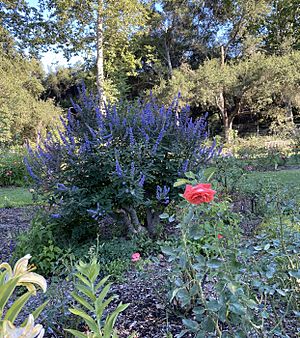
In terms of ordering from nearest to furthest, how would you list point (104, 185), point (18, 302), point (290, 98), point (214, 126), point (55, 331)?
1. point (18, 302)
2. point (55, 331)
3. point (104, 185)
4. point (290, 98)
5. point (214, 126)

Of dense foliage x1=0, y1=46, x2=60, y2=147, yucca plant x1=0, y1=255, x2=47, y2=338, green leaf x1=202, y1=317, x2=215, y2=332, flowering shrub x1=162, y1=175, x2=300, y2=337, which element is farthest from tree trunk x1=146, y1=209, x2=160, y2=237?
dense foliage x1=0, y1=46, x2=60, y2=147

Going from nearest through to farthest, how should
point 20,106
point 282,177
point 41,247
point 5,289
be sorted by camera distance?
point 5,289 < point 41,247 < point 282,177 < point 20,106

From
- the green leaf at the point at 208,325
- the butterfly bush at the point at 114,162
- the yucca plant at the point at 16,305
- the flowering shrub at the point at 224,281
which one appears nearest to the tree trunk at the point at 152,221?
the butterfly bush at the point at 114,162

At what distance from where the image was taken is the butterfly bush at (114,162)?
7.63 feet

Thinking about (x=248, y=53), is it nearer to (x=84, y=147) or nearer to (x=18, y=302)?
(x=84, y=147)

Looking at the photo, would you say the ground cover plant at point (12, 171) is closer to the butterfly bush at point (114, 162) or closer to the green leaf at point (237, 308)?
the butterfly bush at point (114, 162)

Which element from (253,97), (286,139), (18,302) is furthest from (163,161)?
(253,97)

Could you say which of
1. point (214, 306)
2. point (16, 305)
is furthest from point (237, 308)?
point (16, 305)

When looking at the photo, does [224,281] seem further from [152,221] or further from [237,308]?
[152,221]

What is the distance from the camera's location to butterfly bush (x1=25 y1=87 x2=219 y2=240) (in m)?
2.33

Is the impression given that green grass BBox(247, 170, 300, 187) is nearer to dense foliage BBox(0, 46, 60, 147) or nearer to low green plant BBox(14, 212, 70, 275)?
low green plant BBox(14, 212, 70, 275)

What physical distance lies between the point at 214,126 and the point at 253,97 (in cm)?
362

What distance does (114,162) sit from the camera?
2.36 meters

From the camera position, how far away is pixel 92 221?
2.55 meters
